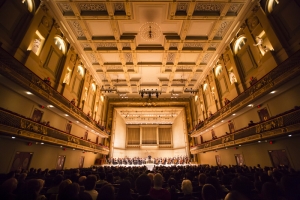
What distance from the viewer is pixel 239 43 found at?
1248 cm

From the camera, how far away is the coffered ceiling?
1085 centimetres

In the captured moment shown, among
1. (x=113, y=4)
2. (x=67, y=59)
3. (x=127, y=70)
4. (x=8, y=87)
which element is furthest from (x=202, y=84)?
(x=8, y=87)

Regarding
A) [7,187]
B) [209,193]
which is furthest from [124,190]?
[7,187]

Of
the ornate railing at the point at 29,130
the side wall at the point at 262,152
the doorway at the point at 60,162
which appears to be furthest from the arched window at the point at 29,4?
the side wall at the point at 262,152

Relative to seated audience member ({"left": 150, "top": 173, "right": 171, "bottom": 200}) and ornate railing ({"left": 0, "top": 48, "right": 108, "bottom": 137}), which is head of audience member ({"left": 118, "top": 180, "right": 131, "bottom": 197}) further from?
ornate railing ({"left": 0, "top": 48, "right": 108, "bottom": 137})

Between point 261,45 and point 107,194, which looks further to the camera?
point 261,45

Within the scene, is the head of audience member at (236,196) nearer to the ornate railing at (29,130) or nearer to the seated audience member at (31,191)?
the seated audience member at (31,191)

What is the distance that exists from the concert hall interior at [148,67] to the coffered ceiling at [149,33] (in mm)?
87

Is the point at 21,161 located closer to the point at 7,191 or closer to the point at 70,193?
the point at 7,191

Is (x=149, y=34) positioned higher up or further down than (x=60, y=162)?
higher up

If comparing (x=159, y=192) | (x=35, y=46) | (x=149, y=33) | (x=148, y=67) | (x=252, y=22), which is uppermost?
(x=148, y=67)

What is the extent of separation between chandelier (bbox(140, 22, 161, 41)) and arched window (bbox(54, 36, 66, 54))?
268 inches

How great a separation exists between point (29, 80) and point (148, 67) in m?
12.2

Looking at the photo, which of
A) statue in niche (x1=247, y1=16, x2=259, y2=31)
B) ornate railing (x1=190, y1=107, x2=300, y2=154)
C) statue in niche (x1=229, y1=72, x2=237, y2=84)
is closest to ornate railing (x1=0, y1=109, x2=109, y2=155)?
ornate railing (x1=190, y1=107, x2=300, y2=154)
